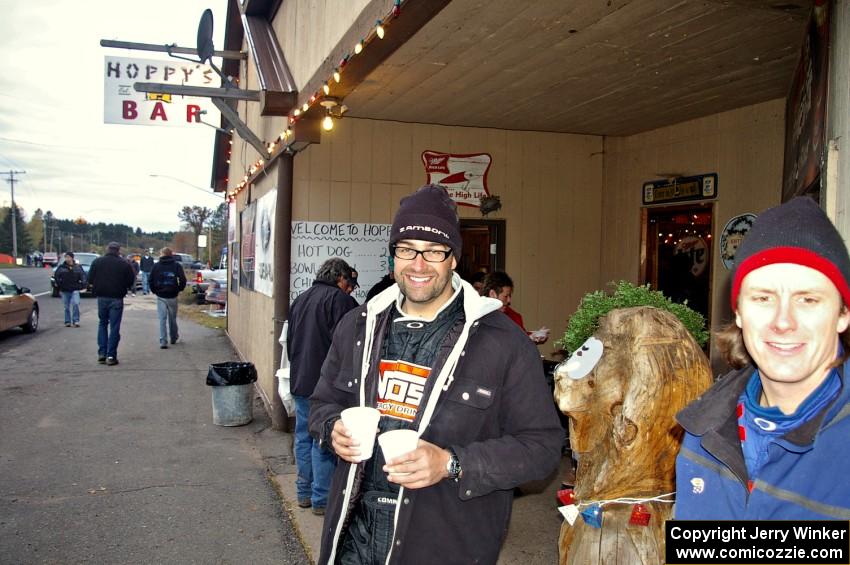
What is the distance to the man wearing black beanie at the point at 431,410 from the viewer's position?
2.18m

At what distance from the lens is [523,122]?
8.14 m

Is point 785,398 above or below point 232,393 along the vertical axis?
above

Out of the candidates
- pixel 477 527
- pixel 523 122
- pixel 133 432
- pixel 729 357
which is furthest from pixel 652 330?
Answer: pixel 133 432

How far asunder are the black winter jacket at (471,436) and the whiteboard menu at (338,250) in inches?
215

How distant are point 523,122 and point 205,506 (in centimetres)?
574

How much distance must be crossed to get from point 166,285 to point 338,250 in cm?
666

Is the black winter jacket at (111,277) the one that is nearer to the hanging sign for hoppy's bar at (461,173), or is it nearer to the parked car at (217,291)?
the hanging sign for hoppy's bar at (461,173)

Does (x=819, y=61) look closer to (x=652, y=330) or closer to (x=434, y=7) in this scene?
(x=652, y=330)

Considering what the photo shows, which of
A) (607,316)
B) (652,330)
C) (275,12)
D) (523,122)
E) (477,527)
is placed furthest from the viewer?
(275,12)

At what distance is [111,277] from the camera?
38.0 ft

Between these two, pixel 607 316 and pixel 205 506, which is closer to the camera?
pixel 607 316

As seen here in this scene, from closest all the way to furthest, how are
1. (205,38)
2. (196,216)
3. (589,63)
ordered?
1. (589,63)
2. (205,38)
3. (196,216)

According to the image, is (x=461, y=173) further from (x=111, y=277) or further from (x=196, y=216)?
(x=196, y=216)

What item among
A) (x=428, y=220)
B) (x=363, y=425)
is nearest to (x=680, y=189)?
(x=428, y=220)
